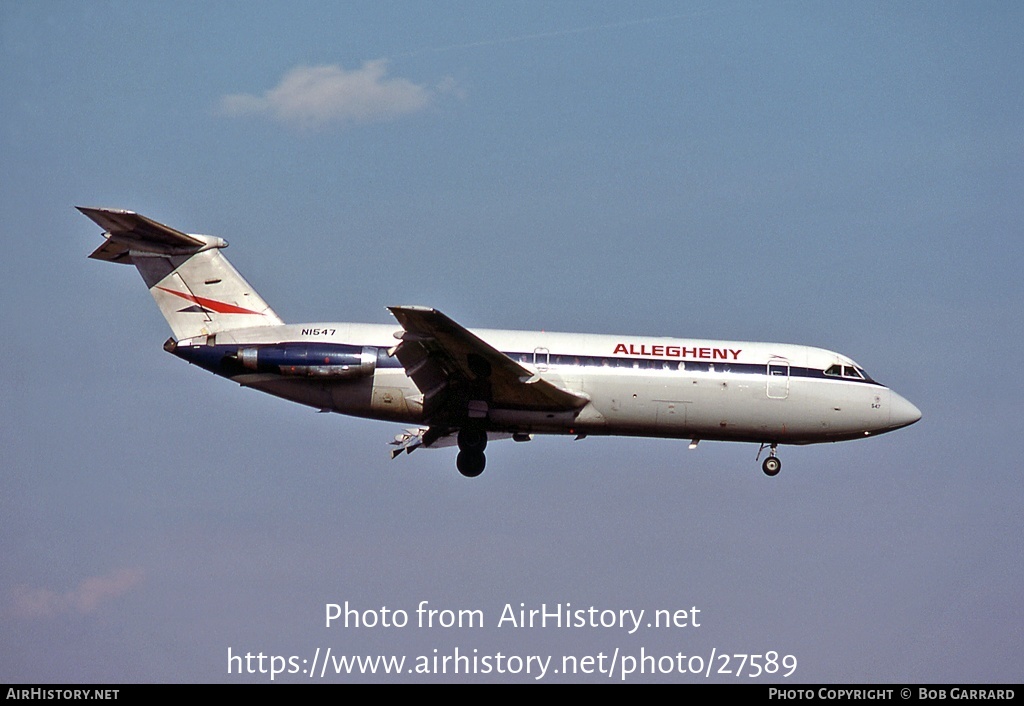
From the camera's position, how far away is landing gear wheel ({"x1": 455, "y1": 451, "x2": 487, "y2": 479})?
4303cm

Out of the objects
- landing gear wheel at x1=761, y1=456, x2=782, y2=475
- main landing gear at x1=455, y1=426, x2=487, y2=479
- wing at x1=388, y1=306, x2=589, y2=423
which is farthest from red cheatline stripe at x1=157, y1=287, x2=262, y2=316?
landing gear wheel at x1=761, y1=456, x2=782, y2=475

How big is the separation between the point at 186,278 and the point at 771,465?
19.0m

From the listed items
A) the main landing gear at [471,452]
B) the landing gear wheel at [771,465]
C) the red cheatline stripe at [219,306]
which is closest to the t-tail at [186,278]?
the red cheatline stripe at [219,306]

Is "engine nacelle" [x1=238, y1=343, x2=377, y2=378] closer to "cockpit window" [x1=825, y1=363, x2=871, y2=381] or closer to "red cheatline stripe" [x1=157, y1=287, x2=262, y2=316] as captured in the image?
"red cheatline stripe" [x1=157, y1=287, x2=262, y2=316]

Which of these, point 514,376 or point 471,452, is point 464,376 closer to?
point 514,376

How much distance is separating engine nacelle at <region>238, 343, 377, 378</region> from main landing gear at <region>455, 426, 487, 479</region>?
3.74m

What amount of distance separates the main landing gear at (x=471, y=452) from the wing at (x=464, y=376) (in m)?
0.98

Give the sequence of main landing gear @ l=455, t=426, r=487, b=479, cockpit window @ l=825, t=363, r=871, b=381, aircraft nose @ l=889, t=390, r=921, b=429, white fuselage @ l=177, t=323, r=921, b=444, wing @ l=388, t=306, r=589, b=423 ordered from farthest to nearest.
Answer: aircraft nose @ l=889, t=390, r=921, b=429 < cockpit window @ l=825, t=363, r=871, b=381 < main landing gear @ l=455, t=426, r=487, b=479 < white fuselage @ l=177, t=323, r=921, b=444 < wing @ l=388, t=306, r=589, b=423

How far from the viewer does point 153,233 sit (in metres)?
43.5

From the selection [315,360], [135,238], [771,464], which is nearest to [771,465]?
[771,464]
